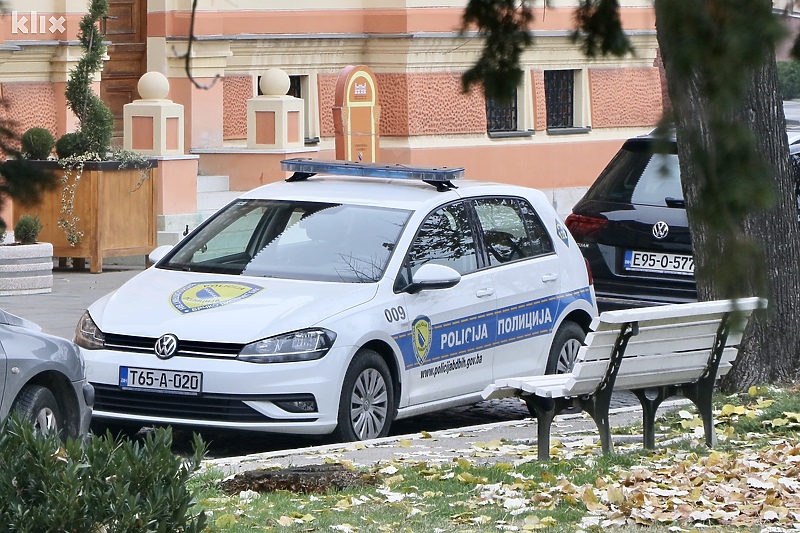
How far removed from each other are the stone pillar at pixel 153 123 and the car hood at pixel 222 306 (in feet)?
31.6

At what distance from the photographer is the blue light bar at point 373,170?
32.5 feet

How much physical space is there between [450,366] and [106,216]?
8066mm

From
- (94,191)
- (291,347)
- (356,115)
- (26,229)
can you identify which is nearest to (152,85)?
(94,191)

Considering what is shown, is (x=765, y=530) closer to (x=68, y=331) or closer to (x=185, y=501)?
(x=185, y=501)

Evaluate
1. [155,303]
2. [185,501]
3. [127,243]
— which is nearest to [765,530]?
[185,501]

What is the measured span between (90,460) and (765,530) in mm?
2746

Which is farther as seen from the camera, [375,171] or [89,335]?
[375,171]

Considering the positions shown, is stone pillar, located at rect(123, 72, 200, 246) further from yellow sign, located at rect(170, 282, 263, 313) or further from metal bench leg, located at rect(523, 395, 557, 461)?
metal bench leg, located at rect(523, 395, 557, 461)

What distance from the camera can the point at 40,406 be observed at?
7.99 metres

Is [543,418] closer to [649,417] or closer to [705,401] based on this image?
[649,417]

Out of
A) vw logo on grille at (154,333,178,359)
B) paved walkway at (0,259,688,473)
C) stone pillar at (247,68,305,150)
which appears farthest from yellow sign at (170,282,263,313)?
stone pillar at (247,68,305,150)

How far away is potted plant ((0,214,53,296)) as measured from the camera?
1480cm

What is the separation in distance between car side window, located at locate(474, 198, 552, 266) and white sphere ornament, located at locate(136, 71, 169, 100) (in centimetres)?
945

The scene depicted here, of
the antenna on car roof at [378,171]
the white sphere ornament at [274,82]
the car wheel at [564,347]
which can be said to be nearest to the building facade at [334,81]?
the white sphere ornament at [274,82]
